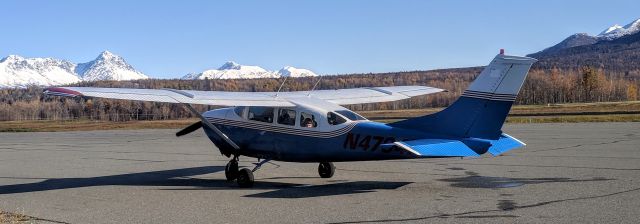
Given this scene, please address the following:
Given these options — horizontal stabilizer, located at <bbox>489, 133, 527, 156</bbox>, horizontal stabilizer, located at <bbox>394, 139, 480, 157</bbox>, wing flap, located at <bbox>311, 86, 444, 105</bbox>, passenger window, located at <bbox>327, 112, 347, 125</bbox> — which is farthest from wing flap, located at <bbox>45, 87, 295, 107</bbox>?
horizontal stabilizer, located at <bbox>489, 133, 527, 156</bbox>

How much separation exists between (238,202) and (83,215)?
2.51 meters

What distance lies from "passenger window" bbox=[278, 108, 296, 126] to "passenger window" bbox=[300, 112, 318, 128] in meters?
0.21

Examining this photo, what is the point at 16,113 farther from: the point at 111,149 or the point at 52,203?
the point at 52,203

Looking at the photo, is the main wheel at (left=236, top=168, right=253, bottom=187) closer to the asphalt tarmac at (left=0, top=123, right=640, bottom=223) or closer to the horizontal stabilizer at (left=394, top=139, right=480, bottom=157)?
the asphalt tarmac at (left=0, top=123, right=640, bottom=223)

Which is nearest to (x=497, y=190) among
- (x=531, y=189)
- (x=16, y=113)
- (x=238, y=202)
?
(x=531, y=189)

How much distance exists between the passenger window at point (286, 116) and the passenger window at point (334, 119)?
0.83m

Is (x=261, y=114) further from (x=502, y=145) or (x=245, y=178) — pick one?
(x=502, y=145)

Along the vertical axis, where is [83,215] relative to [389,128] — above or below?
below

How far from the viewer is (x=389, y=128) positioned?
12414mm

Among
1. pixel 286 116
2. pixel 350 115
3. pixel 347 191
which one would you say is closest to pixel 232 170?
pixel 286 116

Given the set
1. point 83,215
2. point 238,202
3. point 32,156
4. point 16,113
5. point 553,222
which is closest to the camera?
point 553,222

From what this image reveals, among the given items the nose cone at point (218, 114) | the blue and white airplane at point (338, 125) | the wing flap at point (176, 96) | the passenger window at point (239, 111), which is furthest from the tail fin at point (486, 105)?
the nose cone at point (218, 114)

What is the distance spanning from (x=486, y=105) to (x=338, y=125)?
2907 millimetres

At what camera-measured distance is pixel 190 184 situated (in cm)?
1434
